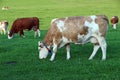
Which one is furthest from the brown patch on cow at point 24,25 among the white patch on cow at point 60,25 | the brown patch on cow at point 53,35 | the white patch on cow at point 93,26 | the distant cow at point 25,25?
the white patch on cow at point 93,26

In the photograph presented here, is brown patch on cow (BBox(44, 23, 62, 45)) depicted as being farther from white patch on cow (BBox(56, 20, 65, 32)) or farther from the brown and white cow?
white patch on cow (BBox(56, 20, 65, 32))

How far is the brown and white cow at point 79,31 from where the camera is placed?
13.4 m

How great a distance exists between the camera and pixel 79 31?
13.4 m

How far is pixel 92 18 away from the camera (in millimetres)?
13555

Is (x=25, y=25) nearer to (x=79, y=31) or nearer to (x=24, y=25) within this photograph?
(x=24, y=25)

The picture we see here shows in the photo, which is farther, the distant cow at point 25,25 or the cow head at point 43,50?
the distant cow at point 25,25

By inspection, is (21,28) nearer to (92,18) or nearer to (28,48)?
(28,48)

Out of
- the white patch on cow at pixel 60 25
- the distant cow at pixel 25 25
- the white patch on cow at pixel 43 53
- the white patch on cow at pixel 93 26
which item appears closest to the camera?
the white patch on cow at pixel 93 26

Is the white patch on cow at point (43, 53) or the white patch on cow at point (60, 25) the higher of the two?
the white patch on cow at point (60, 25)

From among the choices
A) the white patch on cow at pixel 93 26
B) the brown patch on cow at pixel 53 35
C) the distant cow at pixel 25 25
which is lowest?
the distant cow at pixel 25 25

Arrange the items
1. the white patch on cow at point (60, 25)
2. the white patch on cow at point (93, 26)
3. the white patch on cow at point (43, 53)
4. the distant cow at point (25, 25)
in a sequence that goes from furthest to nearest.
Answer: the distant cow at point (25, 25), the white patch on cow at point (43, 53), the white patch on cow at point (60, 25), the white patch on cow at point (93, 26)

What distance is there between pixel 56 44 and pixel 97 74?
167 inches

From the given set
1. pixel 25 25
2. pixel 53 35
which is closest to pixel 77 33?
pixel 53 35

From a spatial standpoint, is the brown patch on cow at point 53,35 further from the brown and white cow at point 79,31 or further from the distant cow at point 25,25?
the distant cow at point 25,25
